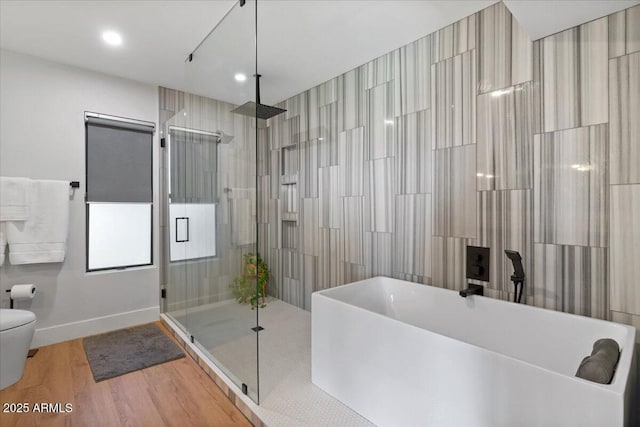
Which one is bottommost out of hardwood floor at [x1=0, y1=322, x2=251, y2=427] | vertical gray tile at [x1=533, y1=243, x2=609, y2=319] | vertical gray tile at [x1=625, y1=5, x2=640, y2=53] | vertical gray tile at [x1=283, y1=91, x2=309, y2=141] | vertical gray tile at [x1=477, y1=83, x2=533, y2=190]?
hardwood floor at [x1=0, y1=322, x2=251, y2=427]

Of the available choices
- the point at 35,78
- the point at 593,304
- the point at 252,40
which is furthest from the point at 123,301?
the point at 593,304

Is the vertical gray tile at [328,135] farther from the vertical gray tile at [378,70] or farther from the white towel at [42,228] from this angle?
the white towel at [42,228]

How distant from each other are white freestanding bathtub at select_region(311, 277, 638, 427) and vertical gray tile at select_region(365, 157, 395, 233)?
56cm

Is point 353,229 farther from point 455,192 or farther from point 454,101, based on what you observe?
point 454,101

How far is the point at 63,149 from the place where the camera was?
2.77 m

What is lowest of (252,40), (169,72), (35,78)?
(252,40)

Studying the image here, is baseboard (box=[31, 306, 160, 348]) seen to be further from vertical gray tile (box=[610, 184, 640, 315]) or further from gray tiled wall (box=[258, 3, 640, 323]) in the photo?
vertical gray tile (box=[610, 184, 640, 315])

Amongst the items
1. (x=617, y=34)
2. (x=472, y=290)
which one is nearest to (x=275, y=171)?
(x=472, y=290)

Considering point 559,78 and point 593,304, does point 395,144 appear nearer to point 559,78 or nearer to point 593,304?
point 559,78

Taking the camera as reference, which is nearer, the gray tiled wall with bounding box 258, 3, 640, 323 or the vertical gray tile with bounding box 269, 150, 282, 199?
the gray tiled wall with bounding box 258, 3, 640, 323

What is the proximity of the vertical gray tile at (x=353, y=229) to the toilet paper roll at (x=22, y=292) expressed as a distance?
8.67ft

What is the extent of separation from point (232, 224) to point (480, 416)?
1.61 m

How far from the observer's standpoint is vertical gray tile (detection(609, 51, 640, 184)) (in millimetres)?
1531

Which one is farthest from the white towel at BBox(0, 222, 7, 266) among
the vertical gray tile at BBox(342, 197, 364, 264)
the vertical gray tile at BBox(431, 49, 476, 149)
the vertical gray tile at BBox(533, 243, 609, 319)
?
the vertical gray tile at BBox(533, 243, 609, 319)
